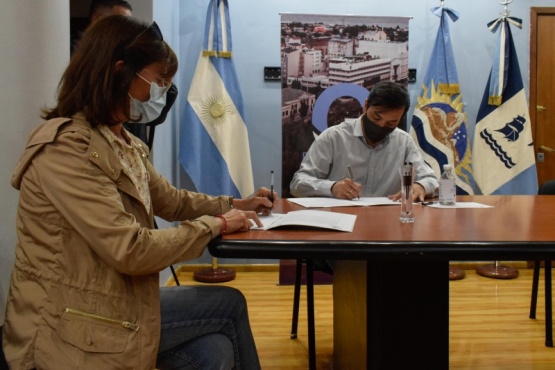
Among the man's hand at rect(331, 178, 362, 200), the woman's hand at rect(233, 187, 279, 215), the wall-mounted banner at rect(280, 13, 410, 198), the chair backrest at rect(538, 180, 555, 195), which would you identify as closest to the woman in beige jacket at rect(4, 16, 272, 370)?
the woman's hand at rect(233, 187, 279, 215)

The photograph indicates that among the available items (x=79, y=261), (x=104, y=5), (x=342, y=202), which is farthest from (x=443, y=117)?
(x=79, y=261)

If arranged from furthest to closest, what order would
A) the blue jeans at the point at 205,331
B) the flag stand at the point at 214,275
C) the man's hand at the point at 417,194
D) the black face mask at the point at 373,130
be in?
the flag stand at the point at 214,275, the black face mask at the point at 373,130, the man's hand at the point at 417,194, the blue jeans at the point at 205,331

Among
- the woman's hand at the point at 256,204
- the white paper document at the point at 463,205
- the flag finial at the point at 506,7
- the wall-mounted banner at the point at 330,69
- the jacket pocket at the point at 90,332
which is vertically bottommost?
the jacket pocket at the point at 90,332

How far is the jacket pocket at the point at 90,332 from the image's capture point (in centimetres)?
108

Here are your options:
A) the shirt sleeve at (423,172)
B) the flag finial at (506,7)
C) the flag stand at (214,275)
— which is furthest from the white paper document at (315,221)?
the flag finial at (506,7)

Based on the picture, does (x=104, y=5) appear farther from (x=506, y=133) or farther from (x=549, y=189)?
(x=506, y=133)

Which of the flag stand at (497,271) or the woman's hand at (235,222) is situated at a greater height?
the woman's hand at (235,222)

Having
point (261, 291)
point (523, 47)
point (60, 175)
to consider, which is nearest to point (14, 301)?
point (60, 175)

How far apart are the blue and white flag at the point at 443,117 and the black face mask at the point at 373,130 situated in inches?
52.9

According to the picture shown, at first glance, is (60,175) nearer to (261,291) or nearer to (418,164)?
(418,164)

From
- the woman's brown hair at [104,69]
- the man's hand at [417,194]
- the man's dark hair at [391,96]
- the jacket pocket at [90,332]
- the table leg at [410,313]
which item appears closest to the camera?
the jacket pocket at [90,332]

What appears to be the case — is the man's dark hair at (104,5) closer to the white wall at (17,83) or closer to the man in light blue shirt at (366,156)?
the white wall at (17,83)

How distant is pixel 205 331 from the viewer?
135cm

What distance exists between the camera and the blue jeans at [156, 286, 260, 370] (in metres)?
1.30
